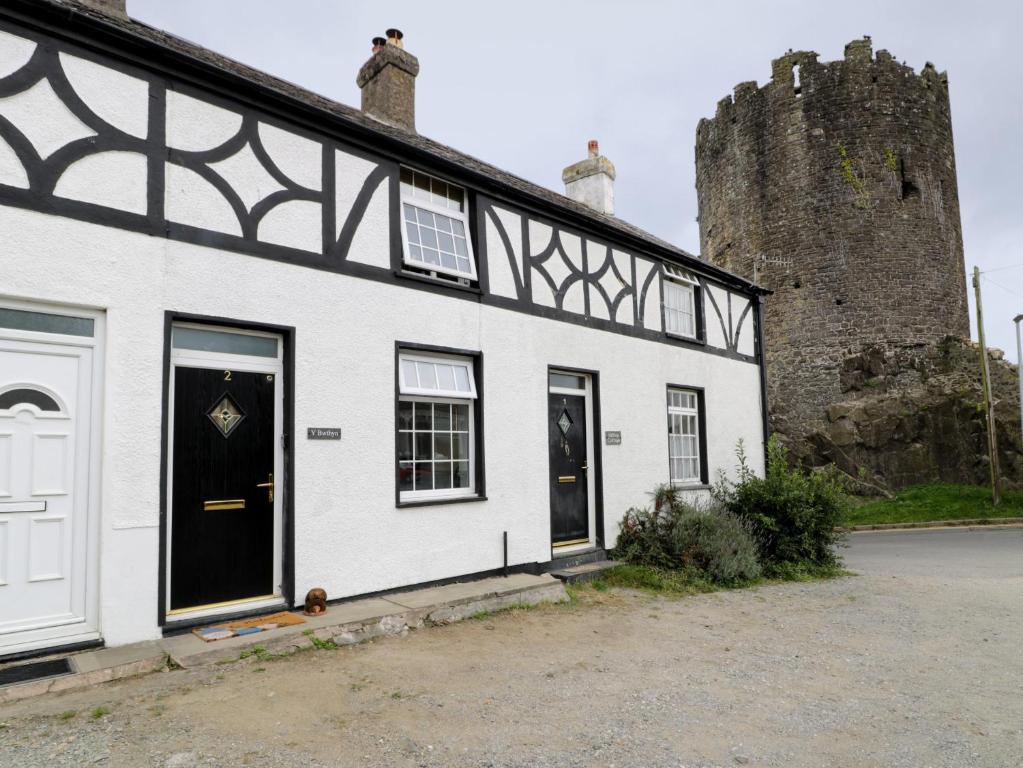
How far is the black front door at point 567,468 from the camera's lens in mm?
9195

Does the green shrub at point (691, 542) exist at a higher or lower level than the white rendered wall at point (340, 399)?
lower

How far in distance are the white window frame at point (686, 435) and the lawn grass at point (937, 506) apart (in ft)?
23.5

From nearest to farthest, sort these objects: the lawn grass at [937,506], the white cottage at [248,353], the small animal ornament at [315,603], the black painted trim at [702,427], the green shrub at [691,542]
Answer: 1. the white cottage at [248,353]
2. the small animal ornament at [315,603]
3. the green shrub at [691,542]
4. the black painted trim at [702,427]
5. the lawn grass at [937,506]

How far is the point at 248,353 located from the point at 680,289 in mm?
8166

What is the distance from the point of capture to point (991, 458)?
18.1m

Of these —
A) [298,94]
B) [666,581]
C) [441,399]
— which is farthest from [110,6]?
[666,581]

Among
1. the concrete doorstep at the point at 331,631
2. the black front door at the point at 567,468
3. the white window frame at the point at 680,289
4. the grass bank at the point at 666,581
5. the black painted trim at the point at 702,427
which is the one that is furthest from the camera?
the black painted trim at the point at 702,427

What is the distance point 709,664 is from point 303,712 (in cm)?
315

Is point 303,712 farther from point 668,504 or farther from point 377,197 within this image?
point 668,504

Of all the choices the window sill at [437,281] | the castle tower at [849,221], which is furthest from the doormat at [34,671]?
the castle tower at [849,221]

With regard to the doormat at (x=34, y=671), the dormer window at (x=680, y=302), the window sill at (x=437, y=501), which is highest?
the dormer window at (x=680, y=302)

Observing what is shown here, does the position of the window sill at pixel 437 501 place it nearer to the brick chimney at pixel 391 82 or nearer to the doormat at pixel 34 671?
the doormat at pixel 34 671

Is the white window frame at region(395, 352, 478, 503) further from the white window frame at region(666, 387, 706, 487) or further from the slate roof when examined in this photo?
the white window frame at region(666, 387, 706, 487)

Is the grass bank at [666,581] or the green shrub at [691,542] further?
the green shrub at [691,542]
